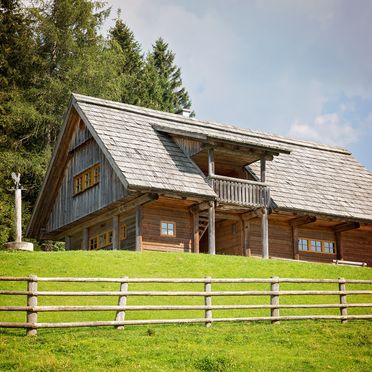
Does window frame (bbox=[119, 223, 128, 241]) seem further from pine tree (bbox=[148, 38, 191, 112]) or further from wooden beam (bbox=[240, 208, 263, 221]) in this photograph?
pine tree (bbox=[148, 38, 191, 112])

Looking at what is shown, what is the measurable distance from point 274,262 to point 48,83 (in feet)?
71.9

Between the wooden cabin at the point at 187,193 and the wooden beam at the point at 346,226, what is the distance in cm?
6

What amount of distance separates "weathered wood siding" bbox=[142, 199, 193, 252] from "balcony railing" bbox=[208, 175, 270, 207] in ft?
5.85

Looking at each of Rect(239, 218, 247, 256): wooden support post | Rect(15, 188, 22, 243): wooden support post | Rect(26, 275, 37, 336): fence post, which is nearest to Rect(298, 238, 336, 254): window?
Rect(239, 218, 247, 256): wooden support post

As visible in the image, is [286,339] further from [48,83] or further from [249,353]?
[48,83]

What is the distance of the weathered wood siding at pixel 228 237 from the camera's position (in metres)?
34.3

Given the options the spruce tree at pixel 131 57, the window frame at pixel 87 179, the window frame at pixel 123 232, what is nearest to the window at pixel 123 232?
the window frame at pixel 123 232

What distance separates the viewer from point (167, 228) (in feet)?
103

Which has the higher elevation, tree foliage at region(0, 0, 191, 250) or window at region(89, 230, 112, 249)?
tree foliage at region(0, 0, 191, 250)

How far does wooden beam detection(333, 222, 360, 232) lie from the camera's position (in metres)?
36.2

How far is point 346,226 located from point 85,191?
13.0 meters

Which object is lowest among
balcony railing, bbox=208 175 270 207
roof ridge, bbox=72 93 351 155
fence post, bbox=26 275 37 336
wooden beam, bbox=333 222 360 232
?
fence post, bbox=26 275 37 336

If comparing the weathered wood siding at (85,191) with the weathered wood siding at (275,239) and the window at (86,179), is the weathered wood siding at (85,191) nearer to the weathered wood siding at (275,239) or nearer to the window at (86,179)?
the window at (86,179)

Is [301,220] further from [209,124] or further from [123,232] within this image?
[123,232]
